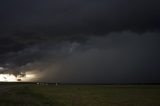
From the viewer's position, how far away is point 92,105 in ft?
133

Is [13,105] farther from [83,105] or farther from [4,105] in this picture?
[83,105]

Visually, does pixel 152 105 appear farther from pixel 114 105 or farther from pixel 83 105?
pixel 83 105

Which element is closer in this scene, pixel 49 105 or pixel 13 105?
pixel 13 105

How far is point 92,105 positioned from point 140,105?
24.8 feet

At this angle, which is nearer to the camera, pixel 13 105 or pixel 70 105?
pixel 13 105

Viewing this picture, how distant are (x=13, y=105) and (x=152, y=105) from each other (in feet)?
70.3

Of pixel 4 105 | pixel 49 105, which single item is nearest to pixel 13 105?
pixel 4 105

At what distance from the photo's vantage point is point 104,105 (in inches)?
1610

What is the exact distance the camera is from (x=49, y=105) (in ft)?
129

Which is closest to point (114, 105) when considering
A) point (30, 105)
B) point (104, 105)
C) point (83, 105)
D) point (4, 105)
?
point (104, 105)

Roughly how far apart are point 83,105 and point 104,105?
3.34 meters

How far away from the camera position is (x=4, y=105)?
33969 mm

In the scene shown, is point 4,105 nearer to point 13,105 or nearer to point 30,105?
point 13,105

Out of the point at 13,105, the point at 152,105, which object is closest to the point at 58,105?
the point at 13,105
